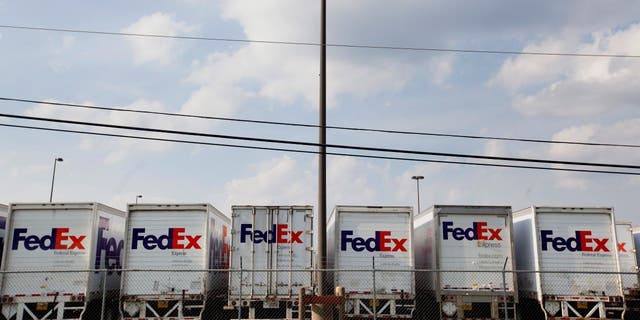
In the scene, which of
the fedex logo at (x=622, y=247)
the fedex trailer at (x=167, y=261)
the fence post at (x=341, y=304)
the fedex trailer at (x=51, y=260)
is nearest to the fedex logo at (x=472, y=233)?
the fence post at (x=341, y=304)

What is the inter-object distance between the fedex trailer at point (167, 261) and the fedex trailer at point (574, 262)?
9007mm

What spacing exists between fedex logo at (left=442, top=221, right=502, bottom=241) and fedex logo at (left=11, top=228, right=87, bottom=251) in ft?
33.8

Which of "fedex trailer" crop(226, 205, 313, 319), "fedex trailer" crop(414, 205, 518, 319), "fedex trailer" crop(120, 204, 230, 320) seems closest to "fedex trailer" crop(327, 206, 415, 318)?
"fedex trailer" crop(414, 205, 518, 319)

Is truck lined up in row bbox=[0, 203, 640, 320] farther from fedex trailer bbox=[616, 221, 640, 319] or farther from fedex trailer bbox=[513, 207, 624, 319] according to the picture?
fedex trailer bbox=[616, 221, 640, 319]

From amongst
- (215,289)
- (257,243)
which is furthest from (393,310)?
(215,289)

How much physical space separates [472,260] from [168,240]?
8.58 m

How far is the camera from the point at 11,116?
11844mm

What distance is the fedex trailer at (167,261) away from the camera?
14133mm

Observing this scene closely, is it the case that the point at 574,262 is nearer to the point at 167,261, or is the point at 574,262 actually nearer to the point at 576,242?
the point at 576,242

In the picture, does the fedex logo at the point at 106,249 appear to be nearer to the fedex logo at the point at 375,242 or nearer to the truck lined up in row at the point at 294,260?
the truck lined up in row at the point at 294,260

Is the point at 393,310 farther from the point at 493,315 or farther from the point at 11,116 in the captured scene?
the point at 11,116

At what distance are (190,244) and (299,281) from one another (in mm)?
3221

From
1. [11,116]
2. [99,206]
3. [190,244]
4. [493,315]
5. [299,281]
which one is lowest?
[493,315]

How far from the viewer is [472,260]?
583 inches
